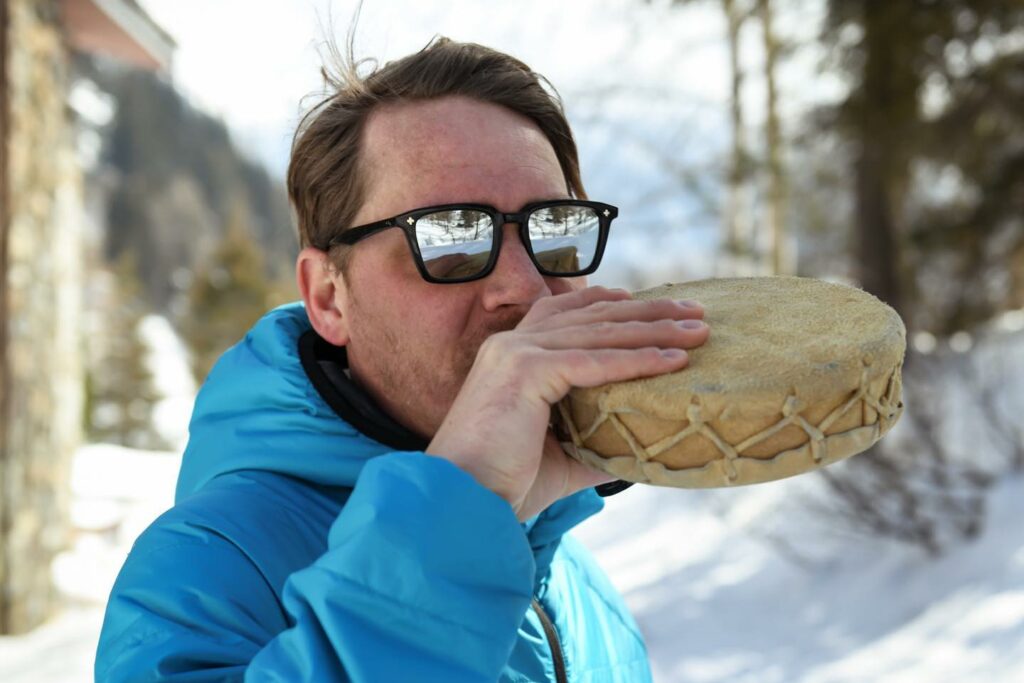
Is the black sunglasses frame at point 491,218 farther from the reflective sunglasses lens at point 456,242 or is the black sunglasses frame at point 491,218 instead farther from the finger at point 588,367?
the finger at point 588,367

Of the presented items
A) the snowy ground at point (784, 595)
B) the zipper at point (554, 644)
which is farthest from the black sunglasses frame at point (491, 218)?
the snowy ground at point (784, 595)

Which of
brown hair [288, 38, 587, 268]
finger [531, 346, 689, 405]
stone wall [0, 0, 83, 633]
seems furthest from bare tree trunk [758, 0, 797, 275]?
finger [531, 346, 689, 405]

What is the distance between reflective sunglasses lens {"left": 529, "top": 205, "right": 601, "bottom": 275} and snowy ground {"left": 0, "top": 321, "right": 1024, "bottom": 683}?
385 centimetres

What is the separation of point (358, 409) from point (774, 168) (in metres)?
9.51

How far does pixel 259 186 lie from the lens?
45.2 meters

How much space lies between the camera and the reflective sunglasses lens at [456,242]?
4.40 feet

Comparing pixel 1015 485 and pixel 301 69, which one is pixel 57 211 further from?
pixel 1015 485

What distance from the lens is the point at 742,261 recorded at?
11250mm

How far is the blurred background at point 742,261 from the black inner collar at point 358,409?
0.62 m

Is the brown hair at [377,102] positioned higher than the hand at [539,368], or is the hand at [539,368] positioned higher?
the brown hair at [377,102]

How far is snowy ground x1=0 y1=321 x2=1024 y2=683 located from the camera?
15.8 feet

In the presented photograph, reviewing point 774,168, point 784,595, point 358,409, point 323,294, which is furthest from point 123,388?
point 358,409

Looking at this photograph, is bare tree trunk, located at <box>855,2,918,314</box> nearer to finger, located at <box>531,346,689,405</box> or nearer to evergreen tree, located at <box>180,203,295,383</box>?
finger, located at <box>531,346,689,405</box>

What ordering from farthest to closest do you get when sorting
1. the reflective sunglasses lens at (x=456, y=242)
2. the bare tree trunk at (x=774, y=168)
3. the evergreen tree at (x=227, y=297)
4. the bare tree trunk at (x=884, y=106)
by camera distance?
the evergreen tree at (x=227, y=297)
the bare tree trunk at (x=774, y=168)
the bare tree trunk at (x=884, y=106)
the reflective sunglasses lens at (x=456, y=242)
